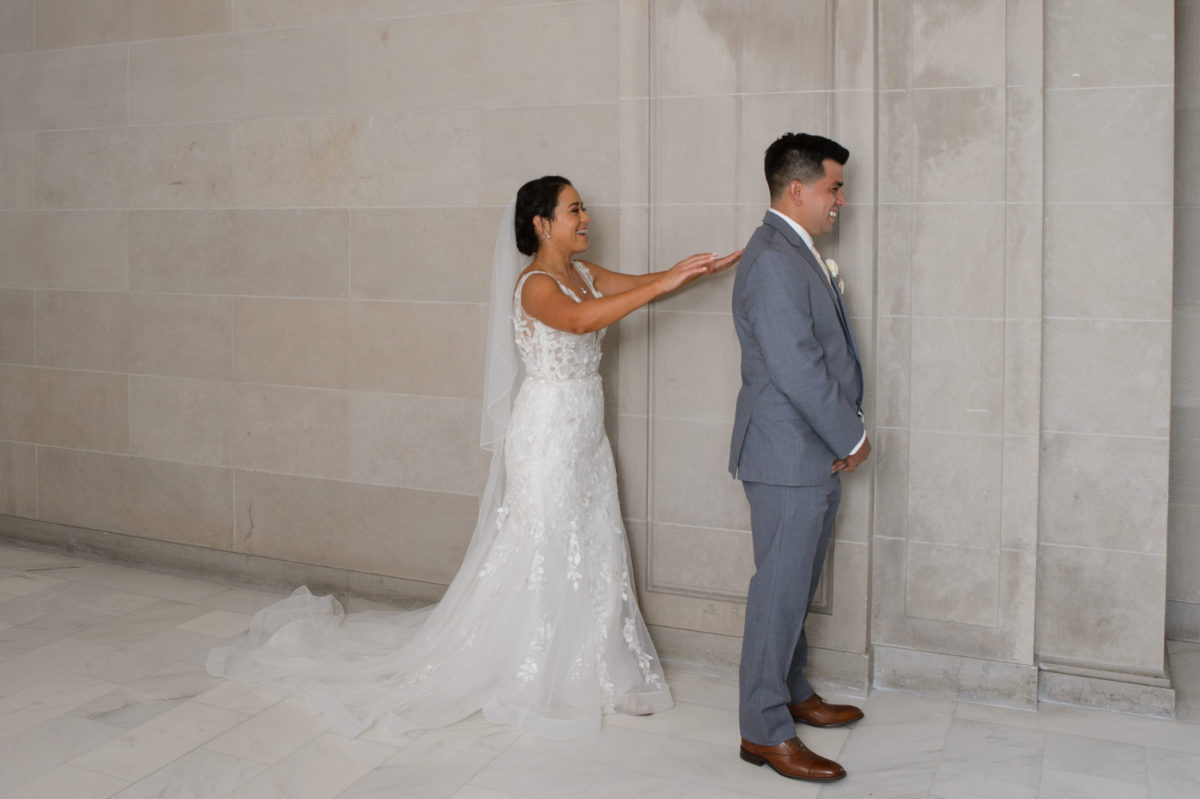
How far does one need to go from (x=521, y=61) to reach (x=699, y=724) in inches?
107

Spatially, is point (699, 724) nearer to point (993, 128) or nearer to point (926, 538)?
point (926, 538)

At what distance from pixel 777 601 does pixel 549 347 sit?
123 centimetres

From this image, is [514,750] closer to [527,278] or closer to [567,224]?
[527,278]

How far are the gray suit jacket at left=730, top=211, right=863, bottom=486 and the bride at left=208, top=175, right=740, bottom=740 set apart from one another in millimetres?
332

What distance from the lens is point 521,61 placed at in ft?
15.0

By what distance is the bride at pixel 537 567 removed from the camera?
151 inches

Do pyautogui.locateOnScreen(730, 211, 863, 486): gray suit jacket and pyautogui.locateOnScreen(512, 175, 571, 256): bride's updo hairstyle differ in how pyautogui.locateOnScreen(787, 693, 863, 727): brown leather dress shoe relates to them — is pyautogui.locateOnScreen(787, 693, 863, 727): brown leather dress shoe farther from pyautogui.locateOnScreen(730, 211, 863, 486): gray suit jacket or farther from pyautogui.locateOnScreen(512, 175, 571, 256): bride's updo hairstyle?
pyautogui.locateOnScreen(512, 175, 571, 256): bride's updo hairstyle

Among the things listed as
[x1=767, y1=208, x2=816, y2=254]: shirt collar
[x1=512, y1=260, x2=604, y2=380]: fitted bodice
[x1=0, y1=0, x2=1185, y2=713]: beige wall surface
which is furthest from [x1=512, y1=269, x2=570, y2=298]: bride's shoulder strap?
[x1=767, y1=208, x2=816, y2=254]: shirt collar

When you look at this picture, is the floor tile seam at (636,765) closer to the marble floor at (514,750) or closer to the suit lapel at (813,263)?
the marble floor at (514,750)

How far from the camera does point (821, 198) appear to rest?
3543 millimetres

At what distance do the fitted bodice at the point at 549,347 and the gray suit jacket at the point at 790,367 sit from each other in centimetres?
68

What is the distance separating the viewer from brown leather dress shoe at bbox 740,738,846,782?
3.38 metres

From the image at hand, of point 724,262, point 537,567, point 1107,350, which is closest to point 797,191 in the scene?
point 724,262

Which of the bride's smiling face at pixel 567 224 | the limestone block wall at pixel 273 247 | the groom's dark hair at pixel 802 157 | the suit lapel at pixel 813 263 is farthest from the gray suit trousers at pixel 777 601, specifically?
the limestone block wall at pixel 273 247
